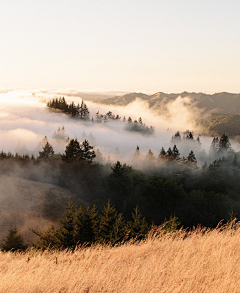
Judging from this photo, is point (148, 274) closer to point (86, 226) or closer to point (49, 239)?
point (86, 226)

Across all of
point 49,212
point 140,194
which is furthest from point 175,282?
point 140,194

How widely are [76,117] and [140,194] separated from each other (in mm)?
126423

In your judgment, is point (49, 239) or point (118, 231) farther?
point (49, 239)

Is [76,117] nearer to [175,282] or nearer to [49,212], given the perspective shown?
[49,212]

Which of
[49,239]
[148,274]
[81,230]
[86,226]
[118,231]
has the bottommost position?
[49,239]

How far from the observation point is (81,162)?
80.3 meters

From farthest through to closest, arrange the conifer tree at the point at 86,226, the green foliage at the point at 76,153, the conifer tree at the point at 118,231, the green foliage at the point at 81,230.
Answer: the green foliage at the point at 76,153
the conifer tree at the point at 86,226
the green foliage at the point at 81,230
the conifer tree at the point at 118,231

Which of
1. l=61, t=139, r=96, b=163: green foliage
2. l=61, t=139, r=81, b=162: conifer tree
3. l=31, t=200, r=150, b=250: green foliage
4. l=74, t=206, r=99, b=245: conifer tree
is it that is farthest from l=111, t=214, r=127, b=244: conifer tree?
l=61, t=139, r=81, b=162: conifer tree

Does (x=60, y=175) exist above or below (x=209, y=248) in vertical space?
below

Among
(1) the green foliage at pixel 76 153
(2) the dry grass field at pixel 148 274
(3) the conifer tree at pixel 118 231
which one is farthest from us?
(1) the green foliage at pixel 76 153

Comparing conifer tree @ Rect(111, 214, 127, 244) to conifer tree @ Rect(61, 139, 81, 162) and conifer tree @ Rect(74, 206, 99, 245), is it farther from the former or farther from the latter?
conifer tree @ Rect(61, 139, 81, 162)

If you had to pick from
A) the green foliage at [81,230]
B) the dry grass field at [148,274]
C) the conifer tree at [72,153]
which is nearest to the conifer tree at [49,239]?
the green foliage at [81,230]

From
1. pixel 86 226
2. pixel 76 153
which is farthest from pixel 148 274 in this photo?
pixel 76 153

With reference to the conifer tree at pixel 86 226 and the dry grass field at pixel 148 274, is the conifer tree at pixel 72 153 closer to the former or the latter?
the conifer tree at pixel 86 226
